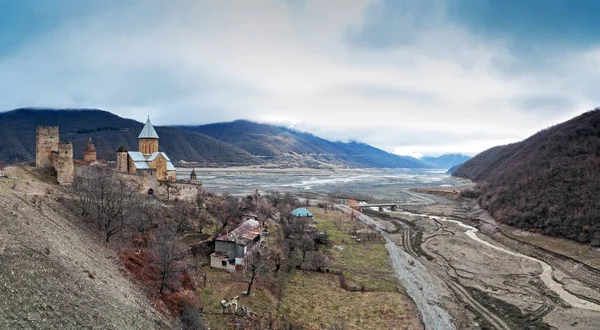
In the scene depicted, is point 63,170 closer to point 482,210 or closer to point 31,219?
point 31,219

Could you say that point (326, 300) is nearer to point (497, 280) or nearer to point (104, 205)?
point (104, 205)

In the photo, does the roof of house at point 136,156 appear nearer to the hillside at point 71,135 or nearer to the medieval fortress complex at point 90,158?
the medieval fortress complex at point 90,158

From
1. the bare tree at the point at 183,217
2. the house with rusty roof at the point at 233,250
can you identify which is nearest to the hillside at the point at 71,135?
the bare tree at the point at 183,217

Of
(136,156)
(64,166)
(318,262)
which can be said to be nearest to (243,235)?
(318,262)

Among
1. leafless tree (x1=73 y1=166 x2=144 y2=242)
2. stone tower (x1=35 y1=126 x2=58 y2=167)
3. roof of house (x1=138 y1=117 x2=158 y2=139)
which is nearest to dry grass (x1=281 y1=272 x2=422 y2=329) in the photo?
leafless tree (x1=73 y1=166 x2=144 y2=242)

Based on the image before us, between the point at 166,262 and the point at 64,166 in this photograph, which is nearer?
the point at 166,262

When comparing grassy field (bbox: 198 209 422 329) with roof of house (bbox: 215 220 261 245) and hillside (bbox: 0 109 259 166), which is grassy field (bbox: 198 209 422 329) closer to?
roof of house (bbox: 215 220 261 245)

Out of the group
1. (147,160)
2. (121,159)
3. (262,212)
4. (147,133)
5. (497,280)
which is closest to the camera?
(497,280)
